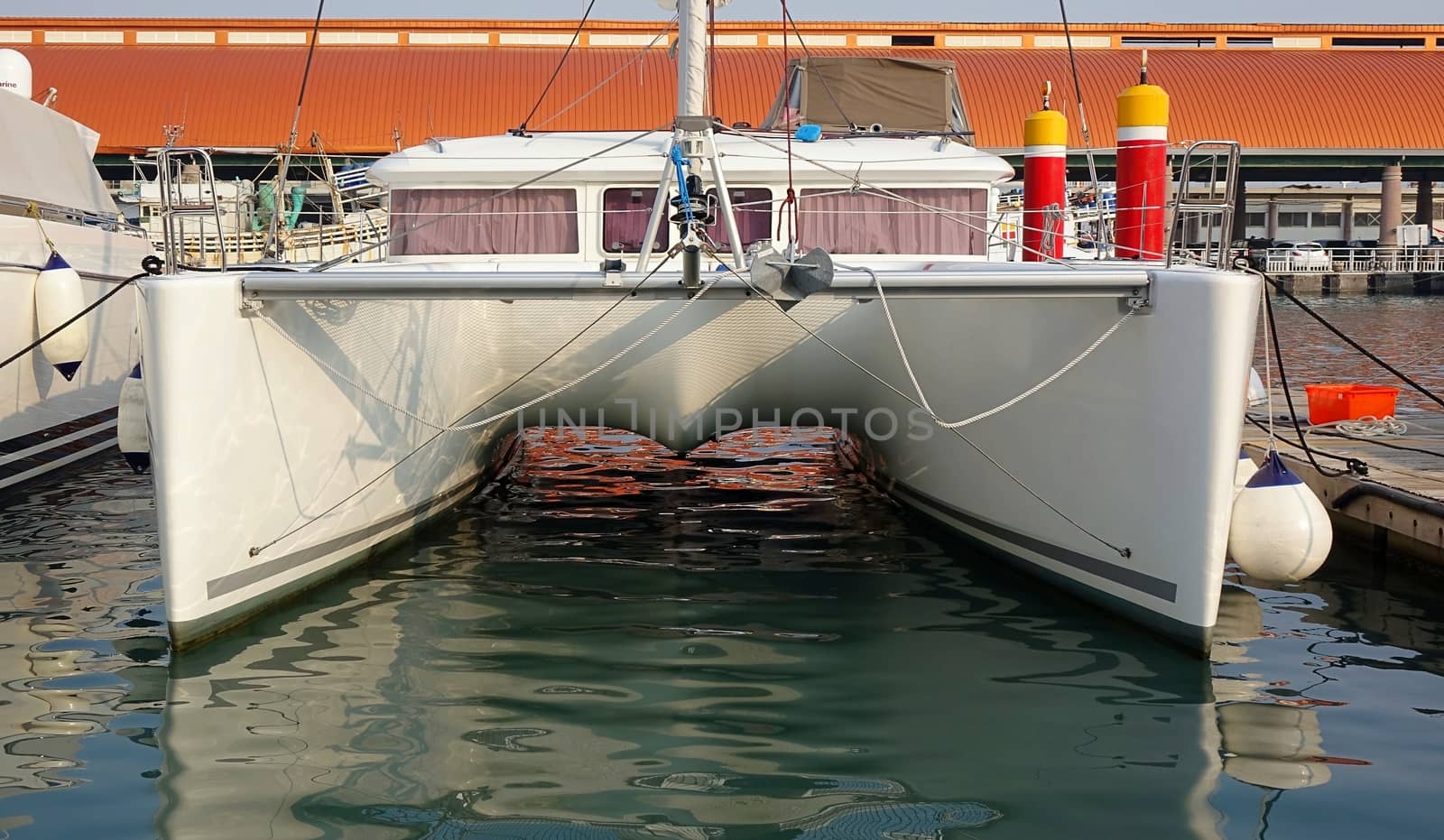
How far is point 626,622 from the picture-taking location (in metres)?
5.74

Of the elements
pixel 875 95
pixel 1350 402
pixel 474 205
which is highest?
pixel 875 95

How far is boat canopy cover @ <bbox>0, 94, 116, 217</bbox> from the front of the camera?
10.1 m

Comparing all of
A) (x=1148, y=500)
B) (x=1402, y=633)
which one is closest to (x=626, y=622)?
(x=1148, y=500)

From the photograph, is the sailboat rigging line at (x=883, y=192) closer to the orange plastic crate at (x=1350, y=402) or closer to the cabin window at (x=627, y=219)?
the cabin window at (x=627, y=219)

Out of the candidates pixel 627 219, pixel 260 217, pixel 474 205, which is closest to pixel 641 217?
pixel 627 219

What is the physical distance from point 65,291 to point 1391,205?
37.2m

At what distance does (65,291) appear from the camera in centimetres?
886

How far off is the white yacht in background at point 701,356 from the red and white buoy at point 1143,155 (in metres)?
0.69

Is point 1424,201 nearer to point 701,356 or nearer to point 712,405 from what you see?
point 712,405

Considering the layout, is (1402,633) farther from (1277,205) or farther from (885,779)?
(1277,205)

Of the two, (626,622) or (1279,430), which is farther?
(1279,430)

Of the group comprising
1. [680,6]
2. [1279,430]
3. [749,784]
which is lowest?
[749,784]

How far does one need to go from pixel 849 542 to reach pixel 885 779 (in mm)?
3461

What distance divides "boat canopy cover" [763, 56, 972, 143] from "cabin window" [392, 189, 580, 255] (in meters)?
2.86
